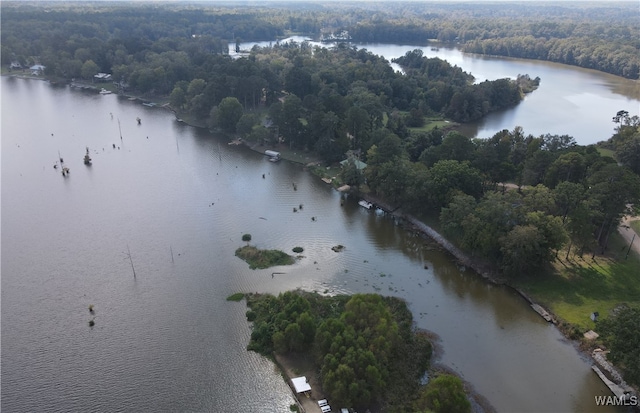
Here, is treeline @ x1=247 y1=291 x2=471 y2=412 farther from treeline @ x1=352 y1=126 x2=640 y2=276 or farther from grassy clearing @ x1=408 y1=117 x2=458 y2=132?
grassy clearing @ x1=408 y1=117 x2=458 y2=132

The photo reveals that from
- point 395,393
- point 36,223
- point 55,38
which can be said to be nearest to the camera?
point 395,393

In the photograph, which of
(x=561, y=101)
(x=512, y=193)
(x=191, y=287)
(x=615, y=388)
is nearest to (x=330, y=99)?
(x=512, y=193)

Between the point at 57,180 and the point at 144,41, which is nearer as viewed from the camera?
the point at 57,180

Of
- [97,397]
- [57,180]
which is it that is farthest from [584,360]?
[57,180]

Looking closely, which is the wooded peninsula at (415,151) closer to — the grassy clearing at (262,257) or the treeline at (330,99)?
the treeline at (330,99)

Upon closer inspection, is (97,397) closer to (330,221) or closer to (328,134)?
(330,221)

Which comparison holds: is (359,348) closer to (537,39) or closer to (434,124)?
(434,124)
